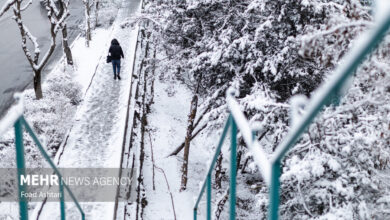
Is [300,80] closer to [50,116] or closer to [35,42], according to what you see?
[50,116]

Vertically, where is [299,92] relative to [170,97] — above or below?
below

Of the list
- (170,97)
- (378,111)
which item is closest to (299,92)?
(378,111)

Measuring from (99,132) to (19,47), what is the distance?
15272mm

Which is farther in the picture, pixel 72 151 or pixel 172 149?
pixel 172 149

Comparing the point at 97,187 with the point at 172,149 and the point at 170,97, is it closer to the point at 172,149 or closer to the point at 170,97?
the point at 172,149

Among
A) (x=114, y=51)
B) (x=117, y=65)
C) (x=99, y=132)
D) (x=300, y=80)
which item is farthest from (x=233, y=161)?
(x=117, y=65)

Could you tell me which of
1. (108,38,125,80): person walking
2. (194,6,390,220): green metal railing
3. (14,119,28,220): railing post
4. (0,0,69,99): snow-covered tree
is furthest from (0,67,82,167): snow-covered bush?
(194,6,390,220): green metal railing

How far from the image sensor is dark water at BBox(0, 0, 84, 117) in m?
18.5

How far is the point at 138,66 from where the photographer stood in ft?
56.1

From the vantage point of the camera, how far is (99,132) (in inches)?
452

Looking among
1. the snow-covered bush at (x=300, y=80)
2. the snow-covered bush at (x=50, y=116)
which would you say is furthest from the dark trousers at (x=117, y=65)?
the snow-covered bush at (x=300, y=80)

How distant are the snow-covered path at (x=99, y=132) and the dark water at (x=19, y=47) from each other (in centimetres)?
506

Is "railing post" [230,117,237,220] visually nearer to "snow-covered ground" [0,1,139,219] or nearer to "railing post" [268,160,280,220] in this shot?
"railing post" [268,160,280,220]

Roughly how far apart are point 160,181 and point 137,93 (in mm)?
3691
